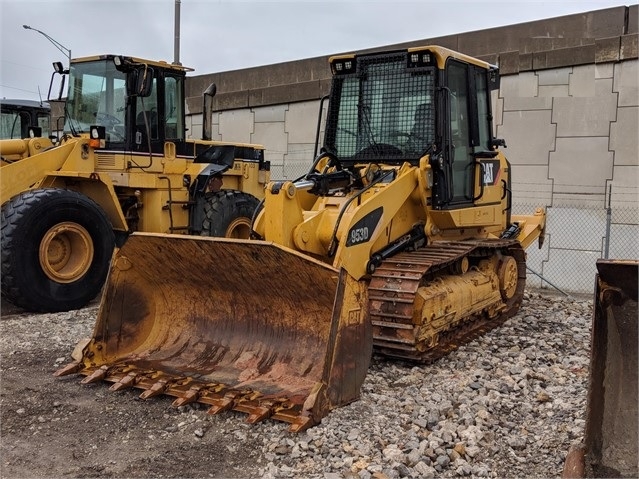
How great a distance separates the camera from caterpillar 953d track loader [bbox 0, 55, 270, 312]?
23.9 ft

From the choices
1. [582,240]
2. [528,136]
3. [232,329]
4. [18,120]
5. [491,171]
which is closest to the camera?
[232,329]

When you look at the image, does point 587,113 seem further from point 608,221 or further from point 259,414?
point 259,414

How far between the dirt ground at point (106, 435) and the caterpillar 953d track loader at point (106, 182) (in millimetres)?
2185

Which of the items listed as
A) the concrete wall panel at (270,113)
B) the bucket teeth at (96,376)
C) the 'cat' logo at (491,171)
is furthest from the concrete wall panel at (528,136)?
the bucket teeth at (96,376)

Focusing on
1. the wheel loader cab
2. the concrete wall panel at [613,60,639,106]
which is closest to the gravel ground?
the wheel loader cab

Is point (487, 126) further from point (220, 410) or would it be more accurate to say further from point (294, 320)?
point (220, 410)

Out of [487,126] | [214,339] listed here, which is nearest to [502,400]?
[214,339]

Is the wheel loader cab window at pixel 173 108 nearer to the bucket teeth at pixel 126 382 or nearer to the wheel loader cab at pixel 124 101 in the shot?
the wheel loader cab at pixel 124 101

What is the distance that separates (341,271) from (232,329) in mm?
1392

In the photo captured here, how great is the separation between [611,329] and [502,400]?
1189mm

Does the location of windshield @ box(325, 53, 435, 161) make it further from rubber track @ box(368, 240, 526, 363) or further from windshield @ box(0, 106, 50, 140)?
windshield @ box(0, 106, 50, 140)

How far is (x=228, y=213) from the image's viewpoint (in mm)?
9344

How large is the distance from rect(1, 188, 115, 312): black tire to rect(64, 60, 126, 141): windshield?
4.50 feet

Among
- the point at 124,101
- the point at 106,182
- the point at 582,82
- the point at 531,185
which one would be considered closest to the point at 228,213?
the point at 106,182
